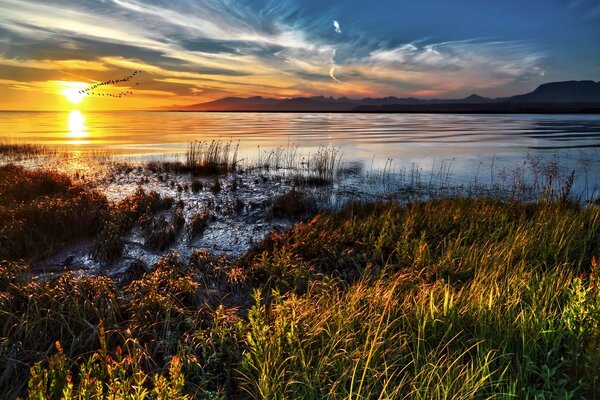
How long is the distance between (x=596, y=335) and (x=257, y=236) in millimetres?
7302

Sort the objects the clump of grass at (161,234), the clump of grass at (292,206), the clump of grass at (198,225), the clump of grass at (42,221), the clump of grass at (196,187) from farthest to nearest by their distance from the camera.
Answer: the clump of grass at (196,187), the clump of grass at (292,206), the clump of grass at (198,225), the clump of grass at (161,234), the clump of grass at (42,221)

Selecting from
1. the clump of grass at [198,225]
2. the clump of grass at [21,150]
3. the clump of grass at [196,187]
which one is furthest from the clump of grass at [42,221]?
the clump of grass at [21,150]

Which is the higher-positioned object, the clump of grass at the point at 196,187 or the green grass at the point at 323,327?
the clump of grass at the point at 196,187

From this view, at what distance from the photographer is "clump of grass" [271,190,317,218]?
37.9ft

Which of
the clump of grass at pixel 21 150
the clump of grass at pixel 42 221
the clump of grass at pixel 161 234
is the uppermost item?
the clump of grass at pixel 21 150

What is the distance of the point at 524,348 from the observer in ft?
12.1

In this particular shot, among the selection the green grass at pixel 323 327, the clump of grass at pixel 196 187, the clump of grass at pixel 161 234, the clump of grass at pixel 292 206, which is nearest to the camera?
the green grass at pixel 323 327

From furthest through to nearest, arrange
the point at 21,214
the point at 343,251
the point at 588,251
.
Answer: the point at 21,214, the point at 343,251, the point at 588,251

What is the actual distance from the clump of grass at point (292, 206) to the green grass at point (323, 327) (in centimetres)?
375

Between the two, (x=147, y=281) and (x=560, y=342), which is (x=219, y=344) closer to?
(x=147, y=281)

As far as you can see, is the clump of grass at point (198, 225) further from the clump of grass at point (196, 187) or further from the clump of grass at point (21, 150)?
the clump of grass at point (21, 150)

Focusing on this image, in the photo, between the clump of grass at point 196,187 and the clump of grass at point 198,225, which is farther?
the clump of grass at point 196,187

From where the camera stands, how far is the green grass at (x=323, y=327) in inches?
131

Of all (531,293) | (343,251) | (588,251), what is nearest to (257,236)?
(343,251)
